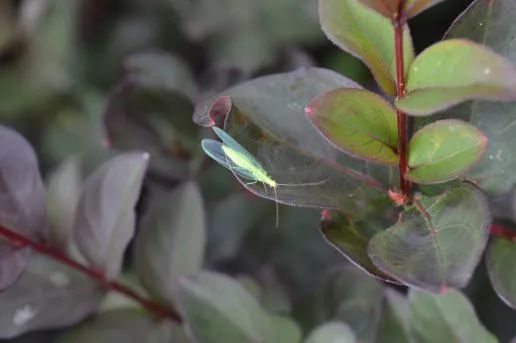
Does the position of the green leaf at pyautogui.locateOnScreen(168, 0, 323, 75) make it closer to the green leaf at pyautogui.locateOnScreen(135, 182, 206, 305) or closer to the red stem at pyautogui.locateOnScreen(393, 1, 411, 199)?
the green leaf at pyautogui.locateOnScreen(135, 182, 206, 305)

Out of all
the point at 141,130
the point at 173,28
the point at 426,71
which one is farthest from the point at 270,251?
the point at 426,71

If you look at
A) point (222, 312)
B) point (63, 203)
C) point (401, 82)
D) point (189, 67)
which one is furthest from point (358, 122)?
point (189, 67)

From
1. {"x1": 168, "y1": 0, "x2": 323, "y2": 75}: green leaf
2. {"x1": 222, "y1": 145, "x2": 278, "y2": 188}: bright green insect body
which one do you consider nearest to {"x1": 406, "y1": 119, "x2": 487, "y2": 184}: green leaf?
{"x1": 222, "y1": 145, "x2": 278, "y2": 188}: bright green insect body

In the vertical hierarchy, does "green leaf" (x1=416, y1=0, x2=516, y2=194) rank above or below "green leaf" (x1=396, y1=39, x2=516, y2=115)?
below

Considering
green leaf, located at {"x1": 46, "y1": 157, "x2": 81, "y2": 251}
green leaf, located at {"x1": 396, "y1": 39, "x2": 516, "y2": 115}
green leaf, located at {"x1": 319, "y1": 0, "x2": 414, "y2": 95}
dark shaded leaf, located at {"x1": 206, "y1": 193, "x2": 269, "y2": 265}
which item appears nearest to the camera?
green leaf, located at {"x1": 396, "y1": 39, "x2": 516, "y2": 115}

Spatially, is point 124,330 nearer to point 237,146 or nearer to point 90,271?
point 90,271

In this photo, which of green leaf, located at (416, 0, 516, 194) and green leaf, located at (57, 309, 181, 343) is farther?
green leaf, located at (57, 309, 181, 343)

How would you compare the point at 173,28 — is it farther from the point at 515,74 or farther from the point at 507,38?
the point at 515,74
